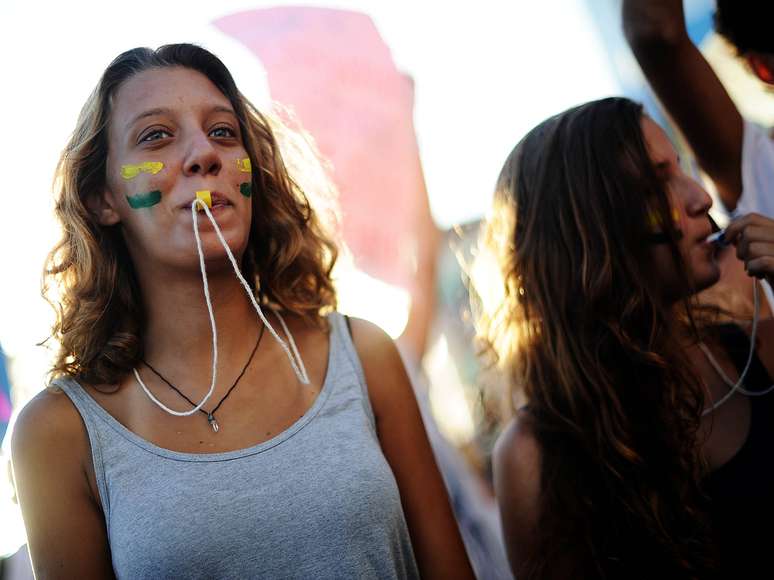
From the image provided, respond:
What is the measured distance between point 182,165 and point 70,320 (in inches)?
19.9

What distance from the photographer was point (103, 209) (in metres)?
1.79

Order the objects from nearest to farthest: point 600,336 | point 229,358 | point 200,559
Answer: point 200,559, point 229,358, point 600,336

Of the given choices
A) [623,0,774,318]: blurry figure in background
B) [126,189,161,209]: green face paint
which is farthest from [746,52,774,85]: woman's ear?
[126,189,161,209]: green face paint

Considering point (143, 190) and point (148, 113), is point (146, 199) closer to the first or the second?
point (143, 190)

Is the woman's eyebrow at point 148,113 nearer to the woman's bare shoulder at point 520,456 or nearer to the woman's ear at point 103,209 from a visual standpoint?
the woman's ear at point 103,209

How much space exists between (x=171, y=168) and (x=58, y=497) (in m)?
0.79

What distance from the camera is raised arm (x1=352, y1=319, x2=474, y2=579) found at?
1.67m

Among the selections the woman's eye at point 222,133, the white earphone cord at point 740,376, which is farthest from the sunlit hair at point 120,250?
the white earphone cord at point 740,376

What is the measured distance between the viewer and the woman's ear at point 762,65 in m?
2.17

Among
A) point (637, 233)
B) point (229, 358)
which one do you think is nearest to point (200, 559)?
point (229, 358)

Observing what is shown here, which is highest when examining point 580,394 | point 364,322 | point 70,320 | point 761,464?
point 70,320

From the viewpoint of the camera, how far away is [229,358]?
1.77 meters

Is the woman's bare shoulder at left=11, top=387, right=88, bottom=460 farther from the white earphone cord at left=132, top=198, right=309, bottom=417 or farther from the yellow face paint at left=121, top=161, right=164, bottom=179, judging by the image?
the yellow face paint at left=121, top=161, right=164, bottom=179

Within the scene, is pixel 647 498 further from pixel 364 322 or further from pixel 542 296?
pixel 364 322
